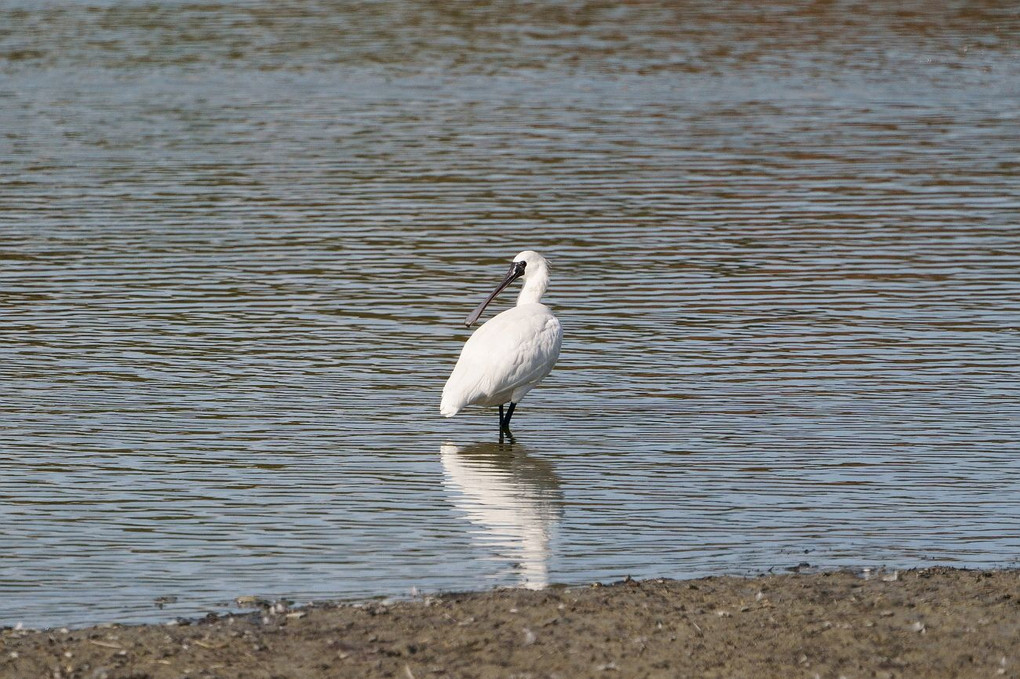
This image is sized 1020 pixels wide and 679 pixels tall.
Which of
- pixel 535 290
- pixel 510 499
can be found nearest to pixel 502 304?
pixel 535 290

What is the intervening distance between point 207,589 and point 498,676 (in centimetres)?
203

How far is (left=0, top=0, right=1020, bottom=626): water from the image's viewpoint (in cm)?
977

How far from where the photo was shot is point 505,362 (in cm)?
1199

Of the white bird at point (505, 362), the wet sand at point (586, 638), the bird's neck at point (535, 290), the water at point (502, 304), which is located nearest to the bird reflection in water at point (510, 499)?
the water at point (502, 304)

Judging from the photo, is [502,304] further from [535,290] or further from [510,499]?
[510,499]

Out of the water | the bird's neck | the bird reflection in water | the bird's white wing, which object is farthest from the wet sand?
the bird's neck

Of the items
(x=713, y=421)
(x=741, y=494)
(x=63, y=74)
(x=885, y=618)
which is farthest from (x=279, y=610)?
(x=63, y=74)

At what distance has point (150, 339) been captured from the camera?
1473 cm

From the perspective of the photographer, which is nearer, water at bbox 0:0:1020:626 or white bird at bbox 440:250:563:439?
water at bbox 0:0:1020:626

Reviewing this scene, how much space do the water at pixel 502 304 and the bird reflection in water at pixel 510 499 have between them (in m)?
0.03

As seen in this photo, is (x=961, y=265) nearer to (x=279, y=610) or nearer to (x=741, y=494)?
(x=741, y=494)

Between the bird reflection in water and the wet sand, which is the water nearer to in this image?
the bird reflection in water

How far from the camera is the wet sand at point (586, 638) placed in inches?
294

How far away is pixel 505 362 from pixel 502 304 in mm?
5278
